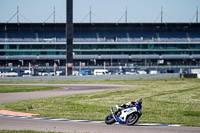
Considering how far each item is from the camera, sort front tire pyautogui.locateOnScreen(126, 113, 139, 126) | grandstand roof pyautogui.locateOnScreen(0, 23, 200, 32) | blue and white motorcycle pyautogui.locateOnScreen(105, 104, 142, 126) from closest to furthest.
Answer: blue and white motorcycle pyautogui.locateOnScreen(105, 104, 142, 126)
front tire pyautogui.locateOnScreen(126, 113, 139, 126)
grandstand roof pyautogui.locateOnScreen(0, 23, 200, 32)

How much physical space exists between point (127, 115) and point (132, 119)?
16.5 inches

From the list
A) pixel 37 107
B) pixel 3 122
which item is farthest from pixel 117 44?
pixel 3 122

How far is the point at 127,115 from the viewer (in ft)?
52.5

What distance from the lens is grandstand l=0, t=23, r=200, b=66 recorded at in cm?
10938

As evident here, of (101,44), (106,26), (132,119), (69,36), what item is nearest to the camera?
(132,119)

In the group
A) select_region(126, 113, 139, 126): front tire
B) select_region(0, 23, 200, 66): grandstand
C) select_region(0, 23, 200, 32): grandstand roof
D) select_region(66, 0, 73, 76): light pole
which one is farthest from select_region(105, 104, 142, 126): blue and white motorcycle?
select_region(0, 23, 200, 32): grandstand roof

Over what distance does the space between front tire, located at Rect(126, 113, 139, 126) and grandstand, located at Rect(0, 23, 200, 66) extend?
3630 inches

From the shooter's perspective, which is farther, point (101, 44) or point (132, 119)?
point (101, 44)

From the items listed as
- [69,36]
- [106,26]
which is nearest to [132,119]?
[69,36]

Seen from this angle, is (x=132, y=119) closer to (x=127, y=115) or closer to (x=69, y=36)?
(x=127, y=115)

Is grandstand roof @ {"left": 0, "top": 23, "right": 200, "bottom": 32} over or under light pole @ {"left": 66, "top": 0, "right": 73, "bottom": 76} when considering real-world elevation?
over

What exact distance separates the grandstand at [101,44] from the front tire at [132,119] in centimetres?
9220

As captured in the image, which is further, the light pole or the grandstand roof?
the grandstand roof

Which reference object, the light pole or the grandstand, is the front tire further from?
the grandstand
